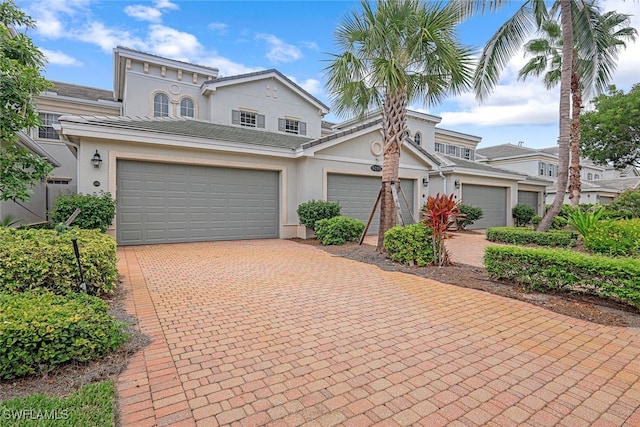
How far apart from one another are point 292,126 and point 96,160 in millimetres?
11442

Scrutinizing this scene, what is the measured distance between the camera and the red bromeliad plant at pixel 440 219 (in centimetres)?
722

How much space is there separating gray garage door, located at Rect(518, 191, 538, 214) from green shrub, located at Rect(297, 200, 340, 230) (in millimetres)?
14422

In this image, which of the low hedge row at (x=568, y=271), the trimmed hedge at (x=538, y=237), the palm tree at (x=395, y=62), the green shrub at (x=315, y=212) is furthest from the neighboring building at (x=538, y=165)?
the low hedge row at (x=568, y=271)

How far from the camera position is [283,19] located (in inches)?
479

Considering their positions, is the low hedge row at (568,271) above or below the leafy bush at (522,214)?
below

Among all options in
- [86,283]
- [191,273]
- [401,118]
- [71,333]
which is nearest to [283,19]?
[401,118]

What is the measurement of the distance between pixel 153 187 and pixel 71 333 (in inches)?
326

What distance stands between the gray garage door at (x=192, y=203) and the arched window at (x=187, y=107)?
7.61 metres

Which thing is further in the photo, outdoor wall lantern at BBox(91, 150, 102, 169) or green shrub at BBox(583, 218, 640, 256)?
outdoor wall lantern at BBox(91, 150, 102, 169)

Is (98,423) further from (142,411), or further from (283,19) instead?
(283,19)

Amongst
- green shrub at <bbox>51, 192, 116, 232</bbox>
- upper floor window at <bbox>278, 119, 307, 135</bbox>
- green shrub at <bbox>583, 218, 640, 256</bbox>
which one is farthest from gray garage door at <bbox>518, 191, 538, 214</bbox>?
green shrub at <bbox>51, 192, 116, 232</bbox>

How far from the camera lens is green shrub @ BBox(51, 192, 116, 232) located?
Result: 8.58 meters

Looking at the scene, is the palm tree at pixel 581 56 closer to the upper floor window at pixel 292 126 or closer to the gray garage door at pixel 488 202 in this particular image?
the gray garage door at pixel 488 202

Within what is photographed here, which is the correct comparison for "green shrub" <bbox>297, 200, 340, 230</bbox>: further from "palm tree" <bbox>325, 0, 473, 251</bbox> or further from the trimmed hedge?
the trimmed hedge
